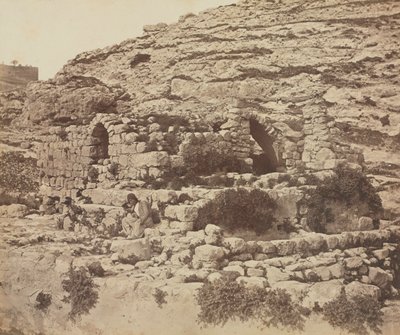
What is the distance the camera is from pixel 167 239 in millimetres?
7668

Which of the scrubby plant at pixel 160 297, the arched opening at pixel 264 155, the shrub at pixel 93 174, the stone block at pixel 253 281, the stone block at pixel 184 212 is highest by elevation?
the arched opening at pixel 264 155

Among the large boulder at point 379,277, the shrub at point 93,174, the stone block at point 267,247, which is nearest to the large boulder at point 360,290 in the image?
the large boulder at point 379,277

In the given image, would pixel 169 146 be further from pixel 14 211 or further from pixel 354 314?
pixel 354 314

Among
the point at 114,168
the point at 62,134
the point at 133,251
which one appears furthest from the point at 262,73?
the point at 133,251

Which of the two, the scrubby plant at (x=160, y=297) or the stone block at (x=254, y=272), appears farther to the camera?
the stone block at (x=254, y=272)

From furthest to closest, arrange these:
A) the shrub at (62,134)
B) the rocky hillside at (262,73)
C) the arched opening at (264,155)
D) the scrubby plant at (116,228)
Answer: the rocky hillside at (262,73)
the arched opening at (264,155)
the shrub at (62,134)
the scrubby plant at (116,228)

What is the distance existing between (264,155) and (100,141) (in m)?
4.08

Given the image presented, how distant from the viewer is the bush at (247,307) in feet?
20.2

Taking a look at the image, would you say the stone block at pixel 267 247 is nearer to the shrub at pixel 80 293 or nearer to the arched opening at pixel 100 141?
the shrub at pixel 80 293

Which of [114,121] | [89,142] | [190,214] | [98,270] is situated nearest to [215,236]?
[190,214]

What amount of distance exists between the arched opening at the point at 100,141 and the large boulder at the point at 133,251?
3.91 m

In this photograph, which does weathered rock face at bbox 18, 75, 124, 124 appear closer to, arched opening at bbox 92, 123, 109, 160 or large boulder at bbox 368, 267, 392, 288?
arched opening at bbox 92, 123, 109, 160

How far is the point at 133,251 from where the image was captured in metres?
7.54

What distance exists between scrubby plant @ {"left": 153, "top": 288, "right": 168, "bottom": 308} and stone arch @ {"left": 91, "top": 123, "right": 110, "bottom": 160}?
5.36m
